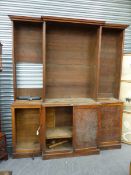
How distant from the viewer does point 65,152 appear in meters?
2.29

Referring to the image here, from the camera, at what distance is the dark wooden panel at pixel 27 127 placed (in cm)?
244

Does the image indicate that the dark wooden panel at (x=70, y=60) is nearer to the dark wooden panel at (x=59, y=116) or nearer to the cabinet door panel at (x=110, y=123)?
the dark wooden panel at (x=59, y=116)

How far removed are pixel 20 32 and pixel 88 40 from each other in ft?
3.76

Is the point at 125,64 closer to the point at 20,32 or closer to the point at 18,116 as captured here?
the point at 20,32

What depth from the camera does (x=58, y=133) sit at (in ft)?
7.77

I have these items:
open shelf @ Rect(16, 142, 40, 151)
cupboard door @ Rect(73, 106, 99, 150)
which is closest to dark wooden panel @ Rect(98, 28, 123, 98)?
cupboard door @ Rect(73, 106, 99, 150)

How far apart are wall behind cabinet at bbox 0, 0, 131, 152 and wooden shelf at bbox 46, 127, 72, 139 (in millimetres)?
739

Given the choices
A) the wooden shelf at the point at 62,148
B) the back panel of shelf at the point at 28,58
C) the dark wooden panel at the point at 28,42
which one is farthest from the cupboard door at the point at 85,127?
the dark wooden panel at the point at 28,42

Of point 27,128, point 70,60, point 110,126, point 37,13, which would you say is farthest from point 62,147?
point 37,13

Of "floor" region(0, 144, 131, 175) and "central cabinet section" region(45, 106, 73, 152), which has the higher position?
"central cabinet section" region(45, 106, 73, 152)

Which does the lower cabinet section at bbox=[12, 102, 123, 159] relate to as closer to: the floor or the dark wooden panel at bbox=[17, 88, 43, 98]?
the floor

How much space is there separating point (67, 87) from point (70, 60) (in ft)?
1.56

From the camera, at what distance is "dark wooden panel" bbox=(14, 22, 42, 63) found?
229 centimetres

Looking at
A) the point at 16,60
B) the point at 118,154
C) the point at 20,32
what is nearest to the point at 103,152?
the point at 118,154
